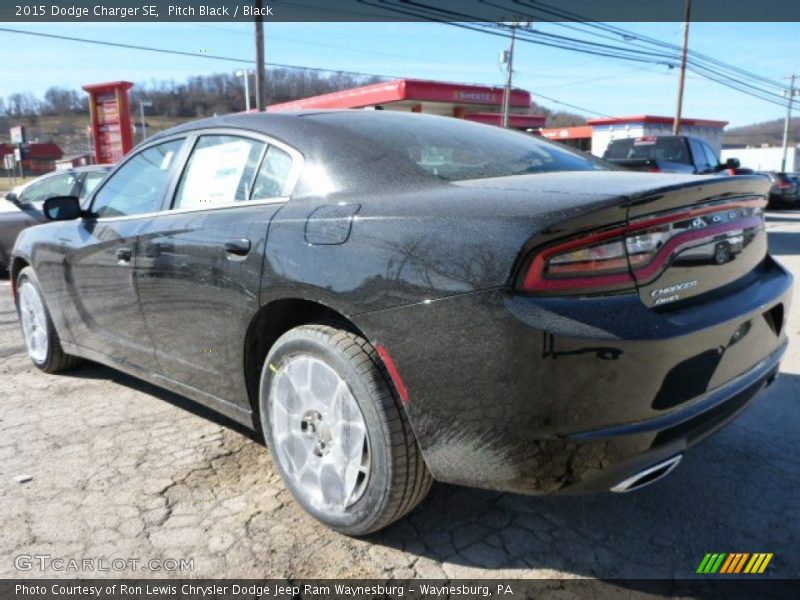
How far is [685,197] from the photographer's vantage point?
6.64 ft

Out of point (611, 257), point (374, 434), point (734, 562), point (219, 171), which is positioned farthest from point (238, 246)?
point (734, 562)

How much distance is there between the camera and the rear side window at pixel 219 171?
2.84 m

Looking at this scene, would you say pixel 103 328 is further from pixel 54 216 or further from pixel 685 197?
pixel 685 197

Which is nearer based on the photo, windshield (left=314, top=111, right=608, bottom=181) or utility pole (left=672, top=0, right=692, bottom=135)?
windshield (left=314, top=111, right=608, bottom=181)

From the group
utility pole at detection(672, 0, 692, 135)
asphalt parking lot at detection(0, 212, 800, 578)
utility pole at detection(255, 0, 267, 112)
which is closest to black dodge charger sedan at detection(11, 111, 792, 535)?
asphalt parking lot at detection(0, 212, 800, 578)

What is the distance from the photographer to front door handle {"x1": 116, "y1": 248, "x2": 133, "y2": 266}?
3.27 metres

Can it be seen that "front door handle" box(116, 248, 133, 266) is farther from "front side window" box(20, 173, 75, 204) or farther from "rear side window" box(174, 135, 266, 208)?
"front side window" box(20, 173, 75, 204)

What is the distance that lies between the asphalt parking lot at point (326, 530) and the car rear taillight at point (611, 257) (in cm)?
104

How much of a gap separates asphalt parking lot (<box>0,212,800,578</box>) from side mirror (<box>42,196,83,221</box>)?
121cm

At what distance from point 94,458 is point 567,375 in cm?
240

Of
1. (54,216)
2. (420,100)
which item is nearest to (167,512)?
(54,216)

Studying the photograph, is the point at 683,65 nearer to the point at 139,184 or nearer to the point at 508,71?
the point at 508,71

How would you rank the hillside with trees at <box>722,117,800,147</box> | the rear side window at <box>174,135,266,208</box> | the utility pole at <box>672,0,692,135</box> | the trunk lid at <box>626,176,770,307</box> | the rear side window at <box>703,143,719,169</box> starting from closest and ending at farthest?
the trunk lid at <box>626,176,770,307</box> < the rear side window at <box>174,135,266,208</box> < the rear side window at <box>703,143,719,169</box> < the utility pole at <box>672,0,692,135</box> < the hillside with trees at <box>722,117,800,147</box>

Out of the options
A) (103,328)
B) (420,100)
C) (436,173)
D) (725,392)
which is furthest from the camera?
(420,100)
